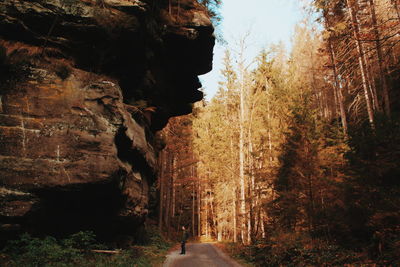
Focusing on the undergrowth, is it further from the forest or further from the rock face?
the forest

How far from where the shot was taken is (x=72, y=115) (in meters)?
9.86

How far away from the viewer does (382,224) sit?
7.61 meters

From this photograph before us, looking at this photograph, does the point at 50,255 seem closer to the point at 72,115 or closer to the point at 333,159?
the point at 72,115

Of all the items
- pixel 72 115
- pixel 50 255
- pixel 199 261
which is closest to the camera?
pixel 50 255

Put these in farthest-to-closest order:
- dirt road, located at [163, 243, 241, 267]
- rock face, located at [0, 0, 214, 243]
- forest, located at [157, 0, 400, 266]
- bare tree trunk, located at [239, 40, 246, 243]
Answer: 1. bare tree trunk, located at [239, 40, 246, 243]
2. dirt road, located at [163, 243, 241, 267]
3. rock face, located at [0, 0, 214, 243]
4. forest, located at [157, 0, 400, 266]

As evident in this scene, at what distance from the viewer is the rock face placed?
28.8 ft

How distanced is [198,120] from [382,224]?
1065 inches

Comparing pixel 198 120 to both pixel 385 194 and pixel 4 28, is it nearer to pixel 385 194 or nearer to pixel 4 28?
pixel 4 28

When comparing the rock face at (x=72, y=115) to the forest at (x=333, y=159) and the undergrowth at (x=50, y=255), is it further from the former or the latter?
the forest at (x=333, y=159)

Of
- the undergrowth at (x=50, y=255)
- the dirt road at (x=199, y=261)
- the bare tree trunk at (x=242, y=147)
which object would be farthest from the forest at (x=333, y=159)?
the undergrowth at (x=50, y=255)

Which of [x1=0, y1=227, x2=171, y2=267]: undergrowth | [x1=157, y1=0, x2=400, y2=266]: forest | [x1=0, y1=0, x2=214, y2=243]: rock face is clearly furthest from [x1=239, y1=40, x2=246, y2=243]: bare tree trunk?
[x1=0, y1=227, x2=171, y2=267]: undergrowth

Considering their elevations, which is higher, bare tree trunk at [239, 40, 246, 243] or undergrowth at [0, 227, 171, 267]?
bare tree trunk at [239, 40, 246, 243]

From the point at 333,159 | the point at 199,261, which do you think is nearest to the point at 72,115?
the point at 199,261

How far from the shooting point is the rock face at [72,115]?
8773 millimetres
